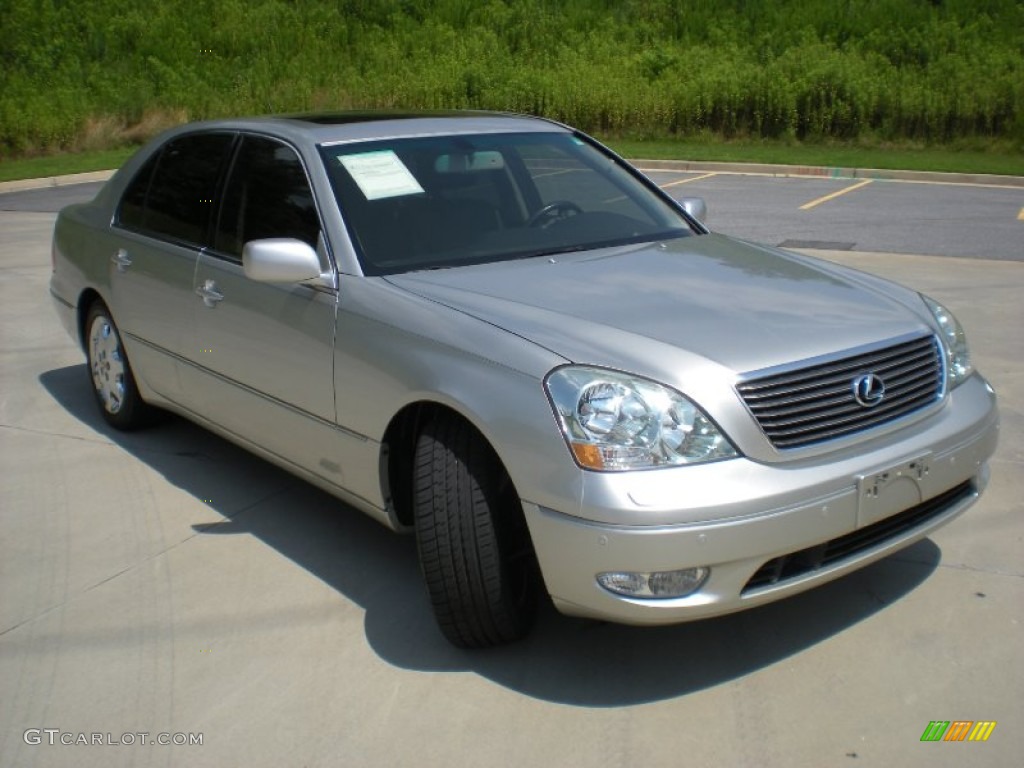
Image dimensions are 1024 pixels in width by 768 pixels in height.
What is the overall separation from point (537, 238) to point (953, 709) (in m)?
2.17

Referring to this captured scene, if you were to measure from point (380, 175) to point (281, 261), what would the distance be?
643mm

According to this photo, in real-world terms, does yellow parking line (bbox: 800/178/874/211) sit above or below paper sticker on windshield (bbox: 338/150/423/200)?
below

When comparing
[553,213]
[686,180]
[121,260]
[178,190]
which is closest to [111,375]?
[121,260]

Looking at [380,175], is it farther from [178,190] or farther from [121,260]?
[121,260]

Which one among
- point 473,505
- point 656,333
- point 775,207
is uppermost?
point 656,333

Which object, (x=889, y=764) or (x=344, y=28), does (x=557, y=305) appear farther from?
(x=344, y=28)

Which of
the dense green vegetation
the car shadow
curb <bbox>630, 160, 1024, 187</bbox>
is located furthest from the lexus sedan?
the dense green vegetation

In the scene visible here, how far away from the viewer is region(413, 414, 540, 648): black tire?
11.6 ft

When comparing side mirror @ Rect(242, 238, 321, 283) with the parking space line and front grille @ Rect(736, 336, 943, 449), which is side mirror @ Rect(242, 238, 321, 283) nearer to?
front grille @ Rect(736, 336, 943, 449)

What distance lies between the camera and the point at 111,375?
19.5ft

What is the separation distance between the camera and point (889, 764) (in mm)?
3137

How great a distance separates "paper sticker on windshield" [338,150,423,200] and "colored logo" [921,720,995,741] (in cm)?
252

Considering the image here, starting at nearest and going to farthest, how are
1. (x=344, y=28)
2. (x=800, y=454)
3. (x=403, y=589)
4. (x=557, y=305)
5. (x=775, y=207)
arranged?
(x=800, y=454)
(x=557, y=305)
(x=403, y=589)
(x=775, y=207)
(x=344, y=28)

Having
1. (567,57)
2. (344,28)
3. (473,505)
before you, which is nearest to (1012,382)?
(473,505)
